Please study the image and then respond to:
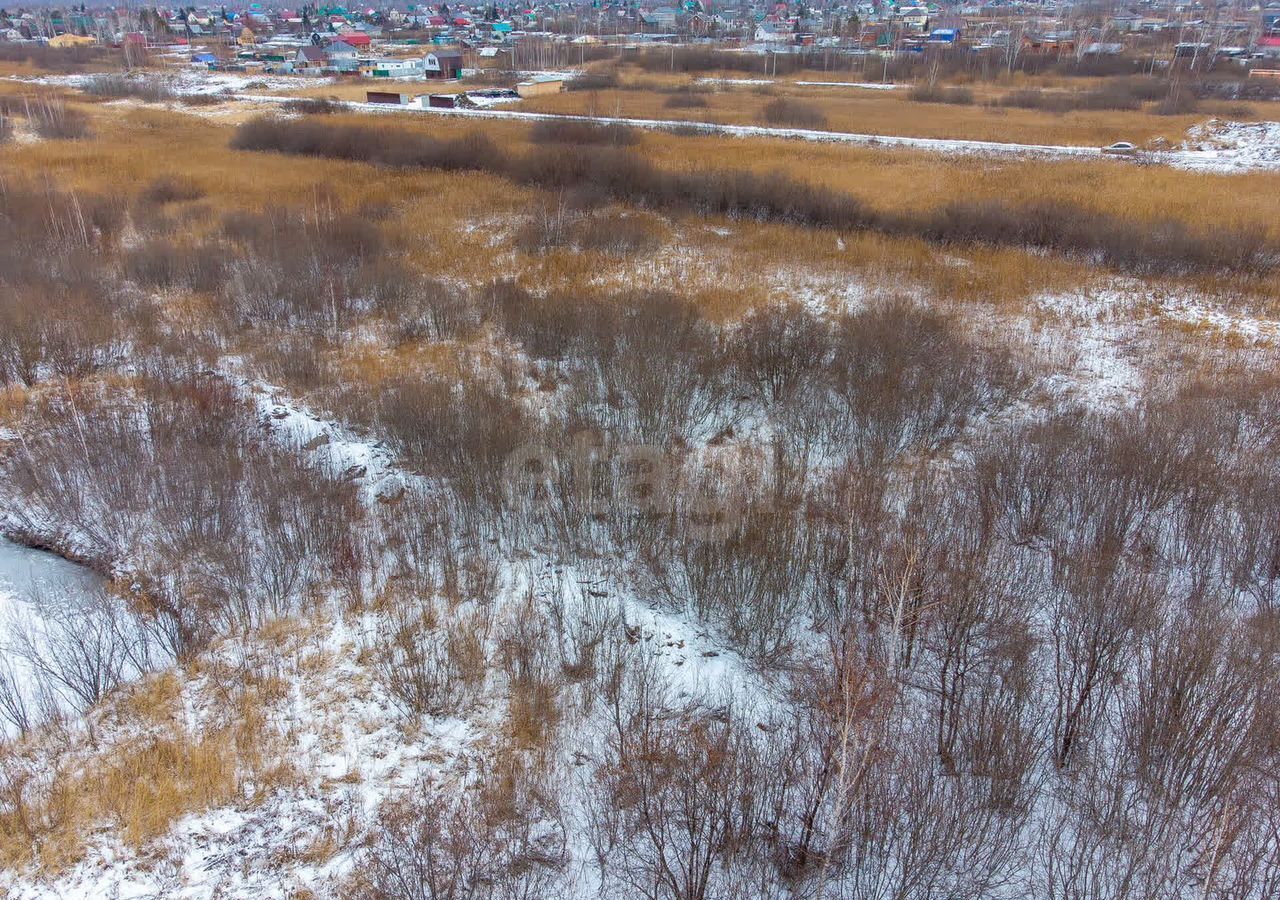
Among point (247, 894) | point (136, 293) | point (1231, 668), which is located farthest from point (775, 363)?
point (136, 293)

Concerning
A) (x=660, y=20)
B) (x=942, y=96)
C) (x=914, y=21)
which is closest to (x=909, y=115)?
(x=942, y=96)

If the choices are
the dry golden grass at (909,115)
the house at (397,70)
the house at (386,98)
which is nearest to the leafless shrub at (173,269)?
the dry golden grass at (909,115)

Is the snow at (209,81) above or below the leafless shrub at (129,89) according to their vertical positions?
above

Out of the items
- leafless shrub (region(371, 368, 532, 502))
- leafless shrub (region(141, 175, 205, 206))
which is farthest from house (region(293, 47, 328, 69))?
leafless shrub (region(371, 368, 532, 502))

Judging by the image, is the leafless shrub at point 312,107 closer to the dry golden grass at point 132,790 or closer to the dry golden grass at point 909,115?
the dry golden grass at point 909,115

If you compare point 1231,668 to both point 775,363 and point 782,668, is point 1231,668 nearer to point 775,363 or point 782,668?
point 782,668

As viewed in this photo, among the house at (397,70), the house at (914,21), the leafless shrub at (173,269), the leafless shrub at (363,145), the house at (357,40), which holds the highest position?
the house at (914,21)
